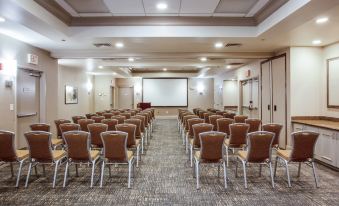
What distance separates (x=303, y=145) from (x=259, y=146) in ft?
2.27

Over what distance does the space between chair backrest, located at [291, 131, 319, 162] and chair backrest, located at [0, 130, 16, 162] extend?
4348 millimetres

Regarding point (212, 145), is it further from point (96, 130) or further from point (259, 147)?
Result: point (96, 130)

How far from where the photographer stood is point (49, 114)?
873cm

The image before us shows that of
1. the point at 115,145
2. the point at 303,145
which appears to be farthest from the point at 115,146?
the point at 303,145

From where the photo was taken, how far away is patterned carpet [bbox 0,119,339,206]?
374 centimetres

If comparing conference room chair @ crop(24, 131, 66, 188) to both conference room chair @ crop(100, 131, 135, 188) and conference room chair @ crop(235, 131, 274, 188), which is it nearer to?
conference room chair @ crop(100, 131, 135, 188)

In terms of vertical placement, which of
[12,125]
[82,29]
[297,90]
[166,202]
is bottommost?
[166,202]

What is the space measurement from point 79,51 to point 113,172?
187 inches

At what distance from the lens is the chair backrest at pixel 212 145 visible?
4188 millimetres

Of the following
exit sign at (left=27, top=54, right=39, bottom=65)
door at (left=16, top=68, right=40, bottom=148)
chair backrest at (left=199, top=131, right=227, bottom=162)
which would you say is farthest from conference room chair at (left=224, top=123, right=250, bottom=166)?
exit sign at (left=27, top=54, right=39, bottom=65)

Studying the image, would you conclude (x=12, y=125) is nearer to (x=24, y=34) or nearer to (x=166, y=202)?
(x=24, y=34)

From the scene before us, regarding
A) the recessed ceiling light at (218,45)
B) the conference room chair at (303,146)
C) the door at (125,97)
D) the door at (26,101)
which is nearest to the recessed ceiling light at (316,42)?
the recessed ceiling light at (218,45)

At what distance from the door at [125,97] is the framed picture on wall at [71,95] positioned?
6.13 meters

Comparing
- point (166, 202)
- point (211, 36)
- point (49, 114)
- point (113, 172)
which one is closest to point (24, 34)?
point (49, 114)
